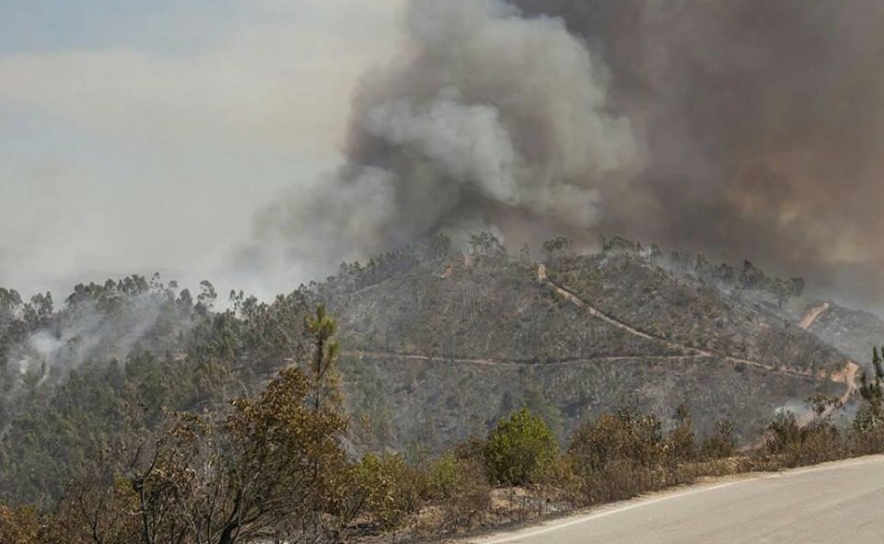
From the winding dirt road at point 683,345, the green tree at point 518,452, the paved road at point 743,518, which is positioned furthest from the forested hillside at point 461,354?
the paved road at point 743,518

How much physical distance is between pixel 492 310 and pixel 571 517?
104371 mm

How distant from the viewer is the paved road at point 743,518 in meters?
11.9

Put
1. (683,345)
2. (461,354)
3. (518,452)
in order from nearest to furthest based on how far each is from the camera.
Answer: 1. (518,452)
2. (683,345)
3. (461,354)

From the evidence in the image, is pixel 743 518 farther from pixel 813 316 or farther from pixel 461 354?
pixel 813 316

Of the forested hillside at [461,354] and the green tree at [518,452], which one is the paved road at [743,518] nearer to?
the green tree at [518,452]

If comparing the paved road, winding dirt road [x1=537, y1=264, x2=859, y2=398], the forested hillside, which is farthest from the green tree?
winding dirt road [x1=537, y1=264, x2=859, y2=398]

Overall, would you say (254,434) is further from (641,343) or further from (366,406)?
(641,343)

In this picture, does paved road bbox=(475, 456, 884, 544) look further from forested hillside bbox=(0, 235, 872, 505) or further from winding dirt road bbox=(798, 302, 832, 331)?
winding dirt road bbox=(798, 302, 832, 331)

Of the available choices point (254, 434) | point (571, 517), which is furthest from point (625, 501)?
point (254, 434)

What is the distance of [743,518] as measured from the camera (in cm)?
1332

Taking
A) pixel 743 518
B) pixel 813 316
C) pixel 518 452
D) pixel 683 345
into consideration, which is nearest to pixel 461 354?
pixel 683 345

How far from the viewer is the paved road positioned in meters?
11.9

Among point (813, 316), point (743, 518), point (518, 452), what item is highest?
point (813, 316)

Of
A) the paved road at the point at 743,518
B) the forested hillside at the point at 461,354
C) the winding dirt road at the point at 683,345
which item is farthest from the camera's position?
the winding dirt road at the point at 683,345
